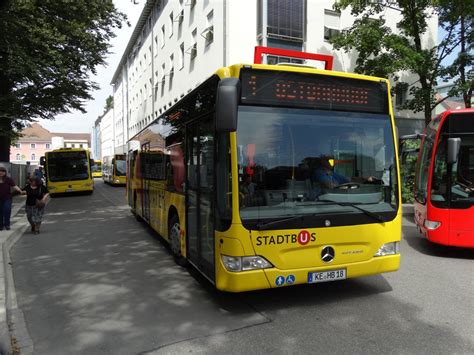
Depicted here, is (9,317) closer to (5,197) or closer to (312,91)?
(312,91)

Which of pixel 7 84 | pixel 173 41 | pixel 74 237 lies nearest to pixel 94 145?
pixel 173 41

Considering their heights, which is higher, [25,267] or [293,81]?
[293,81]

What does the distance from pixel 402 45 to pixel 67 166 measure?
19.3m

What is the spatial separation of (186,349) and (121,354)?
612mm

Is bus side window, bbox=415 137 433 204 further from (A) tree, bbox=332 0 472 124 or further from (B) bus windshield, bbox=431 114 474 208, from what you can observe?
(A) tree, bbox=332 0 472 124

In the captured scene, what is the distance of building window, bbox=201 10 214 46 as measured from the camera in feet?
75.1

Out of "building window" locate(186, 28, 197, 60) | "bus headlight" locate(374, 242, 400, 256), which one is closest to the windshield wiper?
"bus headlight" locate(374, 242, 400, 256)

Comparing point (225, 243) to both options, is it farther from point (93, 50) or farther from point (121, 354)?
point (93, 50)

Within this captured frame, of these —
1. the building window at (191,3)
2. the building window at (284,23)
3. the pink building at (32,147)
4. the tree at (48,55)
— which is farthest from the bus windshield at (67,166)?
the pink building at (32,147)

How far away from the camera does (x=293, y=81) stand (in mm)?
4758

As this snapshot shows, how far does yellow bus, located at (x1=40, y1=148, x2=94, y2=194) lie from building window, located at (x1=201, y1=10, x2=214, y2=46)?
998cm

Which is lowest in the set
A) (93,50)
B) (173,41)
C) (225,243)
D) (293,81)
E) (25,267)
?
(25,267)

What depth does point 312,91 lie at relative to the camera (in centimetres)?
482

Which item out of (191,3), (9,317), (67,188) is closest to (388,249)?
(9,317)
